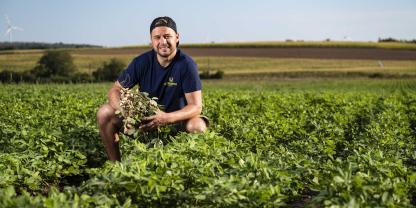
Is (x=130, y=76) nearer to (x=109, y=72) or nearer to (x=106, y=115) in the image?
(x=106, y=115)

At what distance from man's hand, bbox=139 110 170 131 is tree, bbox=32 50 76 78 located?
3430 centimetres

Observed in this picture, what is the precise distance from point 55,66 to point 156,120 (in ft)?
122

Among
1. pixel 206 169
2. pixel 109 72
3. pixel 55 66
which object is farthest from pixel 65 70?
pixel 206 169

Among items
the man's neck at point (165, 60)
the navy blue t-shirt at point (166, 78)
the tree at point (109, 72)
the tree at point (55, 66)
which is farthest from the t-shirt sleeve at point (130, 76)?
the tree at point (55, 66)

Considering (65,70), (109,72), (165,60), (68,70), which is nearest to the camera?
(165,60)

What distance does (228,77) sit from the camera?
4106cm

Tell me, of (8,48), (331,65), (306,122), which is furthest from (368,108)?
(8,48)

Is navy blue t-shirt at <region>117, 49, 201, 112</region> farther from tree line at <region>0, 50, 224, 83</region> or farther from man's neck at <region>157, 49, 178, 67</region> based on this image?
tree line at <region>0, 50, 224, 83</region>

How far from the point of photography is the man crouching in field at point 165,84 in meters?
5.75

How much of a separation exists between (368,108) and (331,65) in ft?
127

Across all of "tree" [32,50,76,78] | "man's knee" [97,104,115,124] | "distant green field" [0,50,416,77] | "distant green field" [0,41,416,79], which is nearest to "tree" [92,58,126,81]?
"tree" [32,50,76,78]

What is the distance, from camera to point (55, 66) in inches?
1608

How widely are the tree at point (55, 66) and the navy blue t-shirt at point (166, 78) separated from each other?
33.6 m

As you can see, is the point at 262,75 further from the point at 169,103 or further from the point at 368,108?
the point at 169,103
